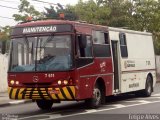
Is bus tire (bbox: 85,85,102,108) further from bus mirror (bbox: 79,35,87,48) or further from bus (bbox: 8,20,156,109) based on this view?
bus mirror (bbox: 79,35,87,48)

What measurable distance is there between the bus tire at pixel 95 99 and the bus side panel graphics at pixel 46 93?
4.52 ft

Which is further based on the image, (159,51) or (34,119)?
A: (159,51)

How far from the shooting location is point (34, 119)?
521 inches

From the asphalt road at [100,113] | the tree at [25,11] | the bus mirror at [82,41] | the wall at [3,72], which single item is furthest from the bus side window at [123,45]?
the tree at [25,11]

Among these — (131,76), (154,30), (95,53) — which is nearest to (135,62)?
(131,76)

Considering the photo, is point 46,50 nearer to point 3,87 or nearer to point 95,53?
point 95,53

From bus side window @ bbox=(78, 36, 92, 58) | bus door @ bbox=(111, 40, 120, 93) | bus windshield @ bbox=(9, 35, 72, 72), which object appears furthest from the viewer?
bus door @ bbox=(111, 40, 120, 93)

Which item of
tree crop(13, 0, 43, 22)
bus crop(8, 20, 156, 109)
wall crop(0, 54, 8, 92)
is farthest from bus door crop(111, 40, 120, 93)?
tree crop(13, 0, 43, 22)

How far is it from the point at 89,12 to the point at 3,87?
16.8 m

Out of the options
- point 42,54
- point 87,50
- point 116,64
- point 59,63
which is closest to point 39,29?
point 42,54

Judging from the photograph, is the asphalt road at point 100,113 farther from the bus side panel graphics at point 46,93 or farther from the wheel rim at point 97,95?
the bus side panel graphics at point 46,93

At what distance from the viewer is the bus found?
1427 cm

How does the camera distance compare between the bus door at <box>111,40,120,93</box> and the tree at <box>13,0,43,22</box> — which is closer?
the bus door at <box>111,40,120,93</box>

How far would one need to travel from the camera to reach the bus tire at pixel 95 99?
50.8ft
